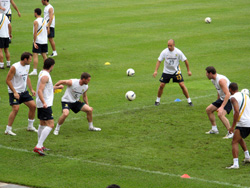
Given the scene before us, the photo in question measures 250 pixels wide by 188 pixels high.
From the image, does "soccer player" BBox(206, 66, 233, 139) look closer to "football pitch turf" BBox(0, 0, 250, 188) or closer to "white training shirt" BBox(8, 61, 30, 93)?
"football pitch turf" BBox(0, 0, 250, 188)

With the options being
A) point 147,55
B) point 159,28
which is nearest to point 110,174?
point 147,55

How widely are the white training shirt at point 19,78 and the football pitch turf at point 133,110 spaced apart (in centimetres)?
130

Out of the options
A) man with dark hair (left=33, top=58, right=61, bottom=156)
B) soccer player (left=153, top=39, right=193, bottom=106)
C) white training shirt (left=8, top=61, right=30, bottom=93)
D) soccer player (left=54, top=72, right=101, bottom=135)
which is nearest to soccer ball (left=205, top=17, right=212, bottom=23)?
soccer player (left=153, top=39, right=193, bottom=106)

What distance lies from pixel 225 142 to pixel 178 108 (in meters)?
3.64

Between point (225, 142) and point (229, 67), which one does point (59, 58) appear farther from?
point (225, 142)

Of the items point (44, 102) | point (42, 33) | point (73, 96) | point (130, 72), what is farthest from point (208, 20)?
point (44, 102)

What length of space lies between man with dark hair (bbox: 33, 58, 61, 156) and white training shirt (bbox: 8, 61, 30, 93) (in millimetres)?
1305

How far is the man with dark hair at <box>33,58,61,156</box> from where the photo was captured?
1176 cm

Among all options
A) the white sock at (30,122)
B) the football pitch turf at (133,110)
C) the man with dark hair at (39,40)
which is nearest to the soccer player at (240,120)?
the football pitch turf at (133,110)

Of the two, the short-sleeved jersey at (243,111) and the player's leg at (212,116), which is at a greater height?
the short-sleeved jersey at (243,111)

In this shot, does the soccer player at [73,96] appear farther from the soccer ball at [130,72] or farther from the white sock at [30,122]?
the soccer ball at [130,72]

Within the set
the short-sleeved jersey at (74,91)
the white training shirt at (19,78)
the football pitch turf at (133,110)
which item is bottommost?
the football pitch turf at (133,110)

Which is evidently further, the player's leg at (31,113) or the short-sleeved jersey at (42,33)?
the short-sleeved jersey at (42,33)

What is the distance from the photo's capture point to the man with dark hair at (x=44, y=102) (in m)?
11.8
